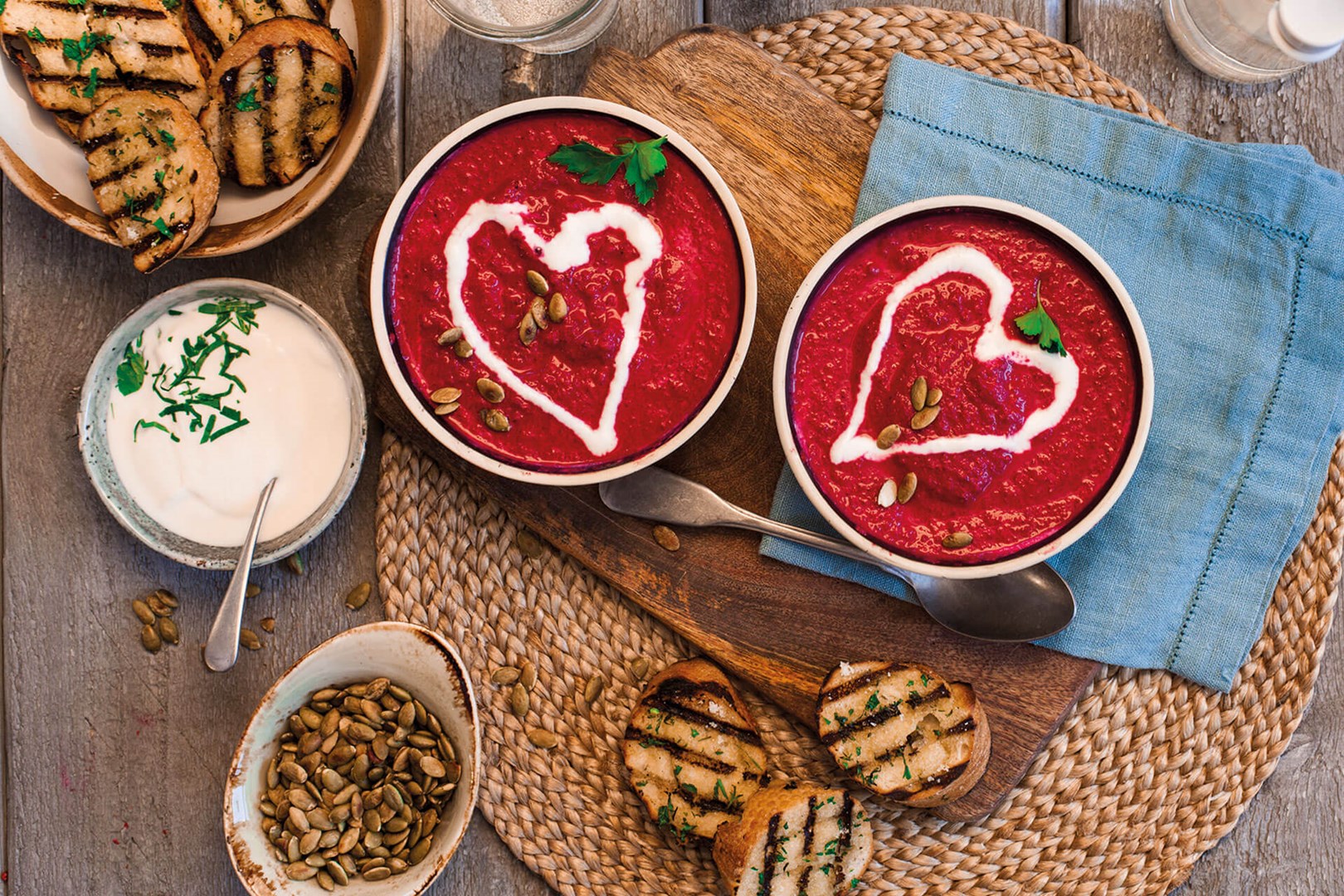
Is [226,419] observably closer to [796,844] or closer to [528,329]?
[528,329]

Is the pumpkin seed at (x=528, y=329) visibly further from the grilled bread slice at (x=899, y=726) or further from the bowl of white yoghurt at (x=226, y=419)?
the grilled bread slice at (x=899, y=726)

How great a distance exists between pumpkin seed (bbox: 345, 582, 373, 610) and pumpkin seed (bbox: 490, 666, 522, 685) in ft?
1.46

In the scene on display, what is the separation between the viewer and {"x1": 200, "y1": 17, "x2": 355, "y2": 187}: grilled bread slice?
254cm

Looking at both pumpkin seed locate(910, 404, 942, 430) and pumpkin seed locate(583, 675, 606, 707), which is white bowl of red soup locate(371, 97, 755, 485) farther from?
pumpkin seed locate(583, 675, 606, 707)

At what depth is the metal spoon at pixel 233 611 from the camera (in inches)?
105

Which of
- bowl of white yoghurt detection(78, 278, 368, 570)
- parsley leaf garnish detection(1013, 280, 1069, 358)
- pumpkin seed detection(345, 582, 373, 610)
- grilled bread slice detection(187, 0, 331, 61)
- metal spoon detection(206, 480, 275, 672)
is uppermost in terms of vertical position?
grilled bread slice detection(187, 0, 331, 61)

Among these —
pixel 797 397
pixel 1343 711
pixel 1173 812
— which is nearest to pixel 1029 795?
pixel 1173 812

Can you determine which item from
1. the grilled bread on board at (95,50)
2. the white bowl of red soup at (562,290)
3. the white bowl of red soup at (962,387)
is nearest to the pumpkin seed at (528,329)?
the white bowl of red soup at (562,290)

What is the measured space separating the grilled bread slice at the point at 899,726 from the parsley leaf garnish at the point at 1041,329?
0.91 metres

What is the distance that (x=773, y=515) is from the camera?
2.71 metres

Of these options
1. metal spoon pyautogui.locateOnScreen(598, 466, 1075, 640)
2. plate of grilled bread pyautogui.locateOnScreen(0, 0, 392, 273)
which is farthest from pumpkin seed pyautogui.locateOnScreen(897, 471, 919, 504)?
plate of grilled bread pyautogui.locateOnScreen(0, 0, 392, 273)

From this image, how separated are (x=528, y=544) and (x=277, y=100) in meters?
1.37

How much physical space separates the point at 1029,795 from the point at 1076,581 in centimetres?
65

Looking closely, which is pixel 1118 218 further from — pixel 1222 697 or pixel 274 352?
pixel 274 352
